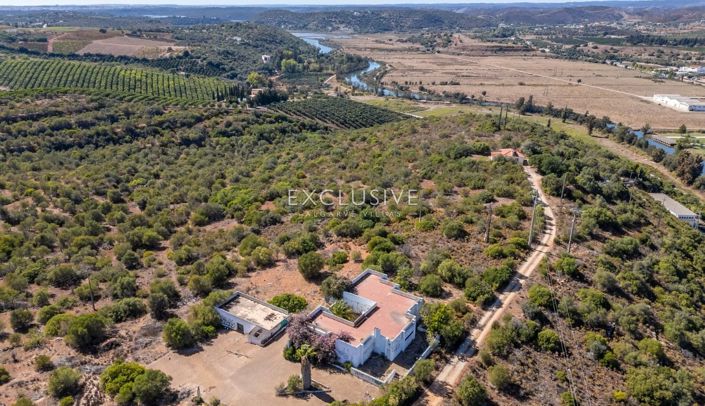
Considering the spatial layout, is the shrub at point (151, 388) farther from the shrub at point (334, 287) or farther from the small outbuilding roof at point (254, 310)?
the shrub at point (334, 287)

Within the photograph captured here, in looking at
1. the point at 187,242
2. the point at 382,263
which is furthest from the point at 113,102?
the point at 382,263

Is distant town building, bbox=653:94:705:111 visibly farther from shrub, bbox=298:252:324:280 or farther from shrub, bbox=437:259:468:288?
shrub, bbox=298:252:324:280

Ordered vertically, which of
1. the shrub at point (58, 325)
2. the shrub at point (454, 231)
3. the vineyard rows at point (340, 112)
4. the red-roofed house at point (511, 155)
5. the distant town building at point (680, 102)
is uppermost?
the red-roofed house at point (511, 155)

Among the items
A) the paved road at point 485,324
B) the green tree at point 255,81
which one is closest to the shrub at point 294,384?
the paved road at point 485,324

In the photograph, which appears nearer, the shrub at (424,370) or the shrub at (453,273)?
the shrub at (424,370)

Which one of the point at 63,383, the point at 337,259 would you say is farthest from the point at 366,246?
the point at 63,383

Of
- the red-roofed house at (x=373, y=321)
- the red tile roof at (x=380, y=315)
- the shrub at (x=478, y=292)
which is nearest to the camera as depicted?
the red-roofed house at (x=373, y=321)

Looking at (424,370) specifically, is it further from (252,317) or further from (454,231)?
(454,231)

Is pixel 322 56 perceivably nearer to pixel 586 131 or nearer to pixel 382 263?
pixel 586 131
